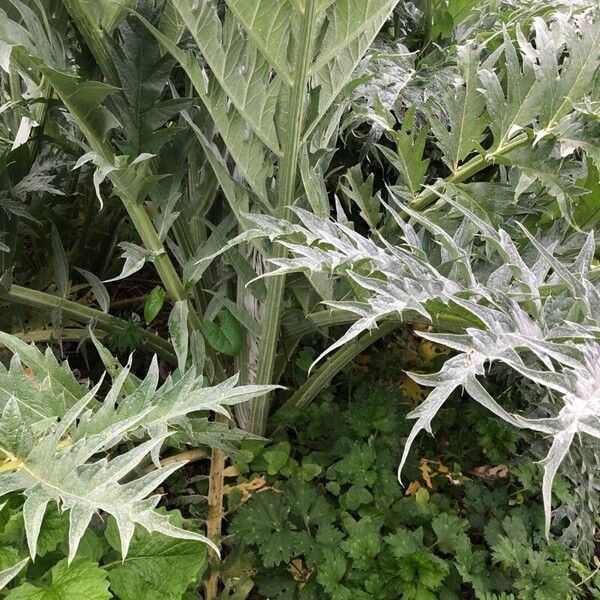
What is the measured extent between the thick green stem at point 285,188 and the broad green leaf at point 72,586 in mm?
354

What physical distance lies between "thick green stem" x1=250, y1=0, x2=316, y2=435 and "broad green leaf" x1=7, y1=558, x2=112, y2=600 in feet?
1.16

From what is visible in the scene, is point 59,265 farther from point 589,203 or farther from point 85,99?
point 589,203

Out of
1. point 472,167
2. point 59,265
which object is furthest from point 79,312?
point 472,167

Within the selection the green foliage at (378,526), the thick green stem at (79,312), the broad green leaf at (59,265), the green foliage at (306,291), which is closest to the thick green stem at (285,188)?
the green foliage at (306,291)

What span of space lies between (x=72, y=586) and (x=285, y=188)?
467mm

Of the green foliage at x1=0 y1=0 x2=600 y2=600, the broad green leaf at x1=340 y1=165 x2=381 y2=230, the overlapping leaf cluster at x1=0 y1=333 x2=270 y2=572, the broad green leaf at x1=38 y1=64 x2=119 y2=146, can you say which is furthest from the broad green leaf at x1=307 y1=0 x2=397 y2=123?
the overlapping leaf cluster at x1=0 y1=333 x2=270 y2=572

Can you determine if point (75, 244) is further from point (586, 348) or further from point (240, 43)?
point (586, 348)

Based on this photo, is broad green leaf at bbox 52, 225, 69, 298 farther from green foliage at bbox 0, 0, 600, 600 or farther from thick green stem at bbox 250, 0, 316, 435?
thick green stem at bbox 250, 0, 316, 435

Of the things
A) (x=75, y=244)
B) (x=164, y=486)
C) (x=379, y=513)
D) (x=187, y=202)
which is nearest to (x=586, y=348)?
(x=379, y=513)

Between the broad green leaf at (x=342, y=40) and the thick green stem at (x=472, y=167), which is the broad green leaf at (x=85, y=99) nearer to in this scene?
the broad green leaf at (x=342, y=40)

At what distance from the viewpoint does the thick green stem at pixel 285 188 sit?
0.62 m

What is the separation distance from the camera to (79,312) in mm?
934

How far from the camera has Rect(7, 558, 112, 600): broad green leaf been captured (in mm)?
562

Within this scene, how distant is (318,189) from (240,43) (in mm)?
178
